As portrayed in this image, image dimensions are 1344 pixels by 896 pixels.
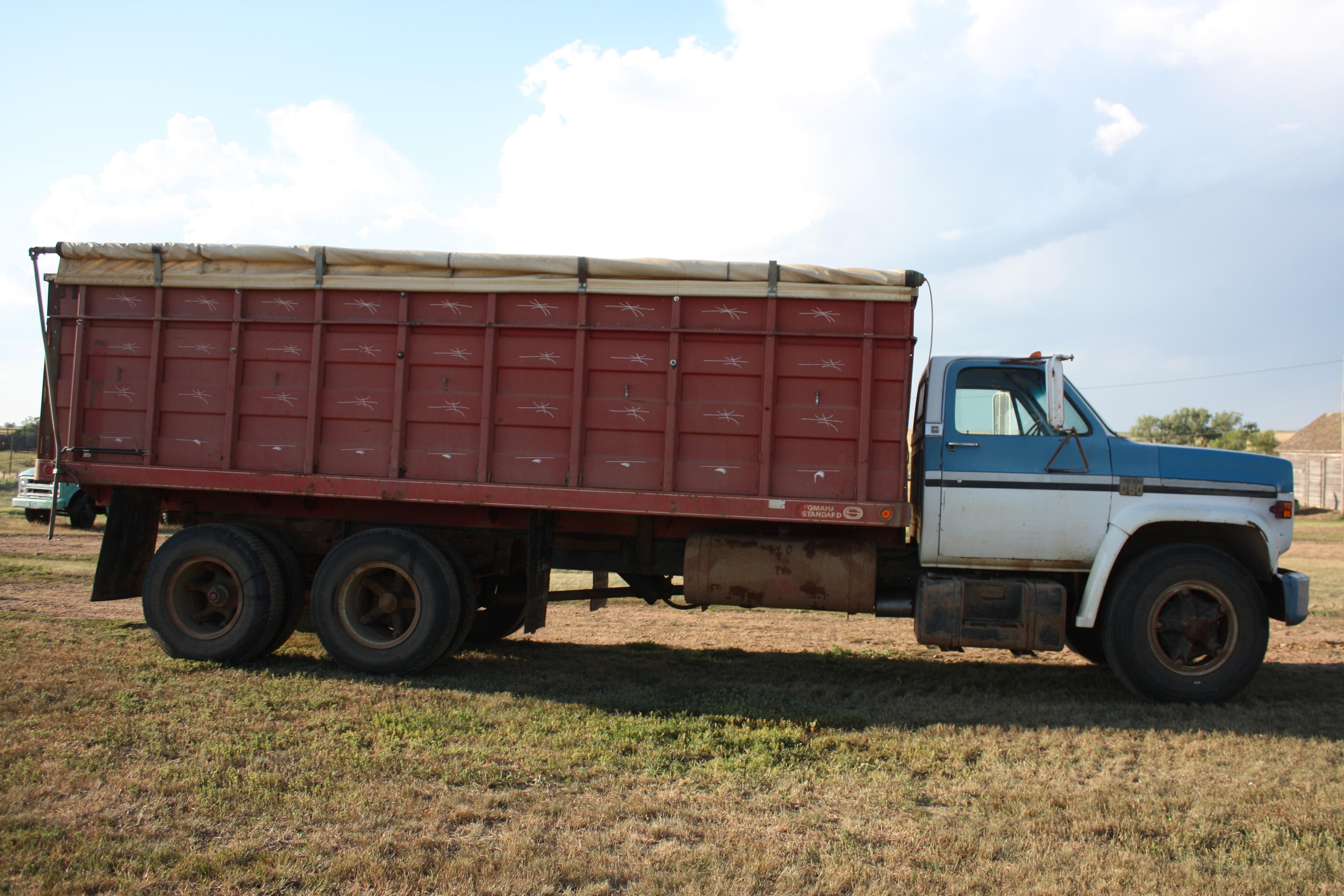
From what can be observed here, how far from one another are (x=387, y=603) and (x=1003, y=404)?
4.79m

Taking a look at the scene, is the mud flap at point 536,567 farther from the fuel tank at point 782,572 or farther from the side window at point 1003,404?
the side window at point 1003,404

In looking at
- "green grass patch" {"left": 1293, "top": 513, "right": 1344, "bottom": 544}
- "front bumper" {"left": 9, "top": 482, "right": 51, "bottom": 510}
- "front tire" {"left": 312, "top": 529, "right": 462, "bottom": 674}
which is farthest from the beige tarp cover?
"green grass patch" {"left": 1293, "top": 513, "right": 1344, "bottom": 544}

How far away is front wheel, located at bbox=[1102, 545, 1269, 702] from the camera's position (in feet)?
18.8

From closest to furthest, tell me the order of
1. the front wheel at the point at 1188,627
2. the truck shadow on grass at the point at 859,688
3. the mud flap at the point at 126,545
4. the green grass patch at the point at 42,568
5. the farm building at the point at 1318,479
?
the truck shadow on grass at the point at 859,688, the front wheel at the point at 1188,627, the mud flap at the point at 126,545, the green grass patch at the point at 42,568, the farm building at the point at 1318,479

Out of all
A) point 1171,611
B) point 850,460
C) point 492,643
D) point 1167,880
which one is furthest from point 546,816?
point 1171,611

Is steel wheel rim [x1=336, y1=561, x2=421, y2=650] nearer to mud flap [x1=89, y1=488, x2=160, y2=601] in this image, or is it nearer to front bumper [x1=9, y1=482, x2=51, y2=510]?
mud flap [x1=89, y1=488, x2=160, y2=601]

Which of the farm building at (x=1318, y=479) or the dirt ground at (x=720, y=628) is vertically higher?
the farm building at (x=1318, y=479)

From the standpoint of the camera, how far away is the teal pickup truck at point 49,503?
Result: 16.8m

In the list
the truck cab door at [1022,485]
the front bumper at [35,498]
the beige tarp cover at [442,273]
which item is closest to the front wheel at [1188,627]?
the truck cab door at [1022,485]

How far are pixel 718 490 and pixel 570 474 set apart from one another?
107 centimetres

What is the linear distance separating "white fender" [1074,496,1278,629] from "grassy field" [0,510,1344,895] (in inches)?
28.9

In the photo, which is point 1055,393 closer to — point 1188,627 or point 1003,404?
point 1003,404

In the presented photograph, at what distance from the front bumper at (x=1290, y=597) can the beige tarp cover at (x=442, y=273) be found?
3.30 m

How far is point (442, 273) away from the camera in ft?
20.8
